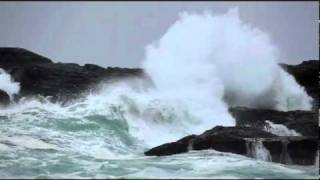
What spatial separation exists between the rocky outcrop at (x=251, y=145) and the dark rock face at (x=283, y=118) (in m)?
1.99

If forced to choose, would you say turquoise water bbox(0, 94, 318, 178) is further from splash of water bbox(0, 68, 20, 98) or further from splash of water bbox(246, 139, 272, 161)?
splash of water bbox(0, 68, 20, 98)

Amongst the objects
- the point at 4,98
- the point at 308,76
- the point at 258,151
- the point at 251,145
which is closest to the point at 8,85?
the point at 4,98

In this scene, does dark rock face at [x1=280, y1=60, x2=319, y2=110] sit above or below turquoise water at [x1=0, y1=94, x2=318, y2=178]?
above

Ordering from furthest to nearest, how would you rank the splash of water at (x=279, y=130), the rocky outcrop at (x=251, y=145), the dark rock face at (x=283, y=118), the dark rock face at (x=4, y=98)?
the dark rock face at (x=4, y=98), the splash of water at (x=279, y=130), the dark rock face at (x=283, y=118), the rocky outcrop at (x=251, y=145)

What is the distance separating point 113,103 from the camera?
22.5 meters

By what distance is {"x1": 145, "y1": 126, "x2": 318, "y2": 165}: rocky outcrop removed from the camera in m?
16.2

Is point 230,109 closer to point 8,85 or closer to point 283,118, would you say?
point 283,118

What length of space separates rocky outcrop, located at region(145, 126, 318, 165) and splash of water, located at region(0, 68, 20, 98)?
27.2 feet

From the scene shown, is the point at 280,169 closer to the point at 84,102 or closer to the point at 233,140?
the point at 233,140

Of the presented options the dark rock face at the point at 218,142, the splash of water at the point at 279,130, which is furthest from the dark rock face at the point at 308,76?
the dark rock face at the point at 218,142

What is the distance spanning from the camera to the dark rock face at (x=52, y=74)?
898 inches

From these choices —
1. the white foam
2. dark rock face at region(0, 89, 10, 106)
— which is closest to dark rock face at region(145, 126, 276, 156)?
the white foam

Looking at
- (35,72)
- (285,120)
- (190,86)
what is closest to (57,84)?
(35,72)

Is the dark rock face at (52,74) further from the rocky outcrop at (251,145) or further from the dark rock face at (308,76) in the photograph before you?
the dark rock face at (308,76)
